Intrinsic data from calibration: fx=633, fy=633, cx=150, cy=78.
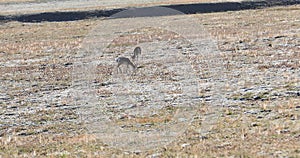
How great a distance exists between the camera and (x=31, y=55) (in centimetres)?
3753

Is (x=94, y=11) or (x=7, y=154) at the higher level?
(x=7, y=154)

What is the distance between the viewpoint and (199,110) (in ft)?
59.6

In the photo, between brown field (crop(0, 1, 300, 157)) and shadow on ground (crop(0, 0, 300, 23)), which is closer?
brown field (crop(0, 1, 300, 157))

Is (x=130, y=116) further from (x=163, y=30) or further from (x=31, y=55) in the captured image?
(x=163, y=30)

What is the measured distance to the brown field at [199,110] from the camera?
1380cm

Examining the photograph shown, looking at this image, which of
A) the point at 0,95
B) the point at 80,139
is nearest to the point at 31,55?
the point at 0,95

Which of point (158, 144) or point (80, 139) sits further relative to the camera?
point (80, 139)

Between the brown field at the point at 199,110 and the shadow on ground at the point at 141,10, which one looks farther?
the shadow on ground at the point at 141,10

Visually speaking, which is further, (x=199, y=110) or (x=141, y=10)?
(x=141, y=10)

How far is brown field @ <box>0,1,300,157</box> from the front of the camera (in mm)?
13805

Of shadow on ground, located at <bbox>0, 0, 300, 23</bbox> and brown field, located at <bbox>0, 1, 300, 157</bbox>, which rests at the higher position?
brown field, located at <bbox>0, 1, 300, 157</bbox>

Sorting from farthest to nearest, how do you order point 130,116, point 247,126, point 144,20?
point 144,20 → point 130,116 → point 247,126

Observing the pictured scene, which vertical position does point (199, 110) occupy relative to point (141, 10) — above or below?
above

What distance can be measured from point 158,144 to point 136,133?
146 centimetres
